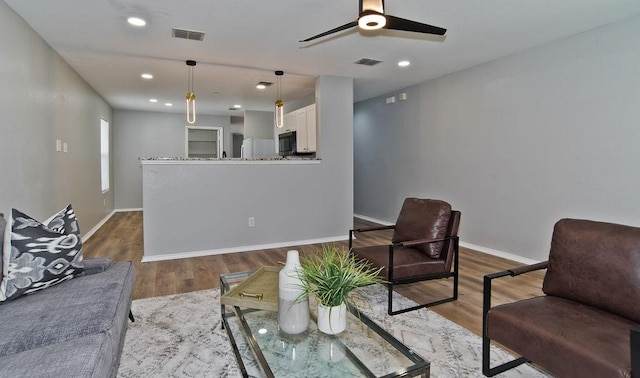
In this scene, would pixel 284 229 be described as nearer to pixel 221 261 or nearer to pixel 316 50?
pixel 221 261

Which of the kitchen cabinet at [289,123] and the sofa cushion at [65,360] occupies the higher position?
the kitchen cabinet at [289,123]

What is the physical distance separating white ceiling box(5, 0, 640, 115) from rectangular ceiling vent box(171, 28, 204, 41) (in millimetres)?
59

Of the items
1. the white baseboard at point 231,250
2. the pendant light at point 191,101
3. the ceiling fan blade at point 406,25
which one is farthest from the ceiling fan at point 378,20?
the white baseboard at point 231,250

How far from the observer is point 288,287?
5.35 ft

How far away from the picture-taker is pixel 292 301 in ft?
5.37

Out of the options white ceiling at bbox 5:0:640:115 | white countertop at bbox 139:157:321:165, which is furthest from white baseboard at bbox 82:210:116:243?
white ceiling at bbox 5:0:640:115

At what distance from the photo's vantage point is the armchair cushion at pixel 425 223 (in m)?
2.82

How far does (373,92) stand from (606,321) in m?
5.33

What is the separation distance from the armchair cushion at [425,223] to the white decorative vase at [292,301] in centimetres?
149

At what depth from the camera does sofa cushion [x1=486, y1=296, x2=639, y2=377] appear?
1.35m

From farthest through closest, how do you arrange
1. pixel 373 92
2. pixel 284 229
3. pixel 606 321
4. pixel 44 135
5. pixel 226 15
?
pixel 373 92 → pixel 284 229 → pixel 44 135 → pixel 226 15 → pixel 606 321

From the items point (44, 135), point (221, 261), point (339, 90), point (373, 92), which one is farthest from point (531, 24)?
point (44, 135)

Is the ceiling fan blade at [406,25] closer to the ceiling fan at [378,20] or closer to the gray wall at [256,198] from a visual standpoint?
the ceiling fan at [378,20]

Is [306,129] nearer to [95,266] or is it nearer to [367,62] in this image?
[367,62]
